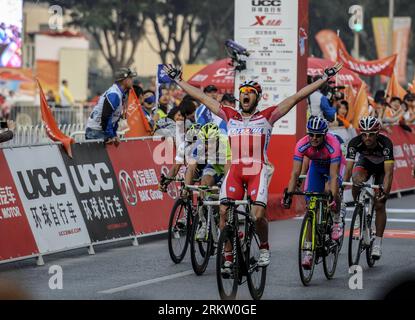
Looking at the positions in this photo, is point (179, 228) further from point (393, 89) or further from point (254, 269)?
point (393, 89)

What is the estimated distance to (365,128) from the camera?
512 inches

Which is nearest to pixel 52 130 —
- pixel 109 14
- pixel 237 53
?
pixel 237 53

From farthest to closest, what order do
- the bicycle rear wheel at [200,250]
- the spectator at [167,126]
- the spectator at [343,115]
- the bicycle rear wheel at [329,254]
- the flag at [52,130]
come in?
the spectator at [343,115] < the spectator at [167,126] < the flag at [52,130] < the bicycle rear wheel at [200,250] < the bicycle rear wheel at [329,254]

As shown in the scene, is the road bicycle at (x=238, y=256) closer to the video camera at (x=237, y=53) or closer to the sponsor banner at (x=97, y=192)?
the sponsor banner at (x=97, y=192)

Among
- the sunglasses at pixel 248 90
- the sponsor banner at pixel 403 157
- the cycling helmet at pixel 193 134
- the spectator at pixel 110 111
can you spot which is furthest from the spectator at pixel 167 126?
the sponsor banner at pixel 403 157

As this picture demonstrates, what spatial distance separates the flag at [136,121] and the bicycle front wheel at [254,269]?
7.76 meters

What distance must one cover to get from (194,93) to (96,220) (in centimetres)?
369

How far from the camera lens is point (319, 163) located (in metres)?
12.5

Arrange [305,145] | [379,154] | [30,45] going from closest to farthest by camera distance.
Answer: [305,145]
[379,154]
[30,45]

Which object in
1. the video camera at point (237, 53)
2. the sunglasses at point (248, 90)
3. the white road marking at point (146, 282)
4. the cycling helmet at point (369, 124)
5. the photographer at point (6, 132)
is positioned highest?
the video camera at point (237, 53)

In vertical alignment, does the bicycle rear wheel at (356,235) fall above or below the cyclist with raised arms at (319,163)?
below

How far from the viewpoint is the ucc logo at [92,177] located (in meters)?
14.4
